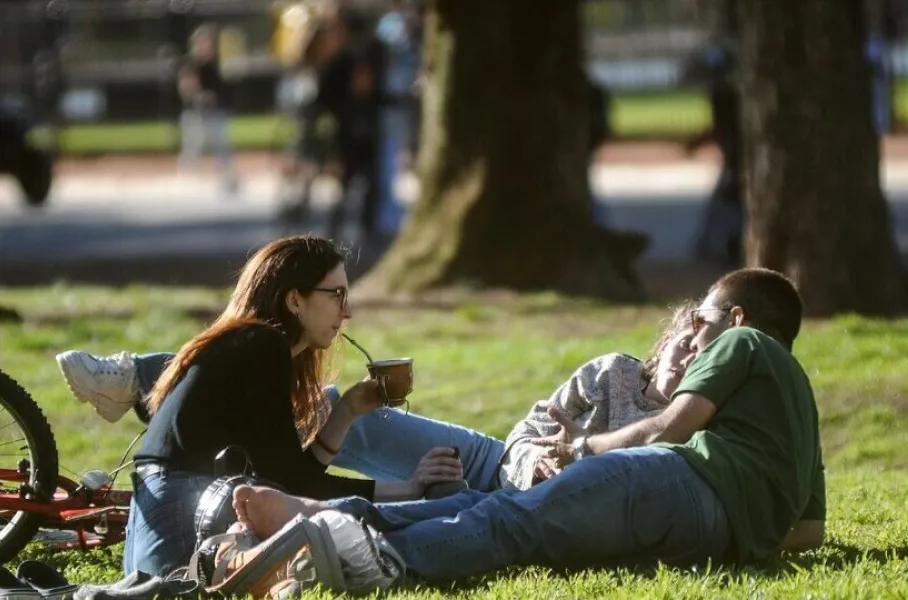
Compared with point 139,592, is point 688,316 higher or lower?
higher

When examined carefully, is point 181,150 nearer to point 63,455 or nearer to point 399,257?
point 399,257

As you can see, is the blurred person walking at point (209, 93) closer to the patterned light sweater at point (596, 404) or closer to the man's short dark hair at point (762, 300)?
the patterned light sweater at point (596, 404)

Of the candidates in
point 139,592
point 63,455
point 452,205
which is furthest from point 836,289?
point 139,592

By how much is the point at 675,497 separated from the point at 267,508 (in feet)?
3.74

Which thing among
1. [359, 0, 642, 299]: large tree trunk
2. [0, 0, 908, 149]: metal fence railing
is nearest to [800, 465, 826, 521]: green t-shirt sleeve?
[359, 0, 642, 299]: large tree trunk

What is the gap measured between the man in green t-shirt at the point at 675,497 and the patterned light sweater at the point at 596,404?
0.37m

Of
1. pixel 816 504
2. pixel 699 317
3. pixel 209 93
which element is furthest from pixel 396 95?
pixel 816 504

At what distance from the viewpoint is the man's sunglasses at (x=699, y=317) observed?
5.88 metres

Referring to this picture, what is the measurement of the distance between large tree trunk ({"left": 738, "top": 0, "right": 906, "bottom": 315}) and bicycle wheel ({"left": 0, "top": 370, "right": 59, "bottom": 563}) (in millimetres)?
5376

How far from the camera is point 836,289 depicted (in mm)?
10492

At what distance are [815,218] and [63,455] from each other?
422 centimetres

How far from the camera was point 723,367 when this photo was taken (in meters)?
5.60

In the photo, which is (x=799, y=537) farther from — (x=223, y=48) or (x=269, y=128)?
(x=269, y=128)

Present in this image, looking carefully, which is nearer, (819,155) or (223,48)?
(819,155)
